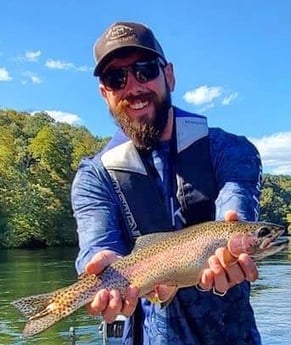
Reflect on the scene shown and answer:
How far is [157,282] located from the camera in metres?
3.64

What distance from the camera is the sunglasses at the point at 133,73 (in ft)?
12.9

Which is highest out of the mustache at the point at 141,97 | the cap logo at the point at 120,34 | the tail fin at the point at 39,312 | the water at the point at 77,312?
the cap logo at the point at 120,34

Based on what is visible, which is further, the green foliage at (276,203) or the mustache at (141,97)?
the green foliage at (276,203)

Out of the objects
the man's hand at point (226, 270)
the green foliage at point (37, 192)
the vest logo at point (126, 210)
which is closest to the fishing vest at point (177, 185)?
the vest logo at point (126, 210)

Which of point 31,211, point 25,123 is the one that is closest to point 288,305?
point 31,211

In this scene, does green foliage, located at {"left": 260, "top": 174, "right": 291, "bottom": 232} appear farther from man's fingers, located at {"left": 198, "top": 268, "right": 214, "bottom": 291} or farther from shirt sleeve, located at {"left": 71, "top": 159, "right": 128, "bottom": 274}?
man's fingers, located at {"left": 198, "top": 268, "right": 214, "bottom": 291}

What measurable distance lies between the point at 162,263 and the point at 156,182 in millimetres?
570

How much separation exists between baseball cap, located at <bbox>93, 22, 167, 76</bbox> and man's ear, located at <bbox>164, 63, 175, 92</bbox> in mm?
107

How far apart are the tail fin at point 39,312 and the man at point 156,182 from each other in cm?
29

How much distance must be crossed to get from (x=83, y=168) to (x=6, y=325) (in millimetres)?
25459

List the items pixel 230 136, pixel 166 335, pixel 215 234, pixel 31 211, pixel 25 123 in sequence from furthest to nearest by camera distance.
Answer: pixel 25 123, pixel 31 211, pixel 230 136, pixel 166 335, pixel 215 234

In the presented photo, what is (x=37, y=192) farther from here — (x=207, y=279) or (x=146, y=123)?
(x=207, y=279)

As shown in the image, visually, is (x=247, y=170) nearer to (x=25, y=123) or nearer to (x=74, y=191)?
(x=74, y=191)

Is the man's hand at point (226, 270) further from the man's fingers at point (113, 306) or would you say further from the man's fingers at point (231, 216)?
the man's fingers at point (113, 306)
